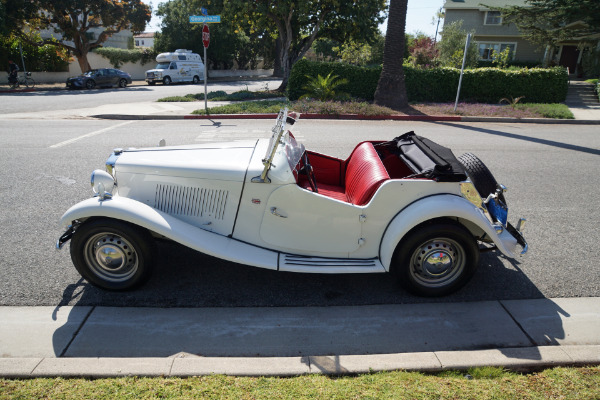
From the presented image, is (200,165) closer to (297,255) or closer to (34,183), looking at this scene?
(297,255)

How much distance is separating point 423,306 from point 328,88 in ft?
45.1

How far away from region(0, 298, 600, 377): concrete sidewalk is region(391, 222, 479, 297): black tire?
0.18 meters

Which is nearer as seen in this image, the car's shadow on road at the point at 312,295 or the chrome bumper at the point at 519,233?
the car's shadow on road at the point at 312,295

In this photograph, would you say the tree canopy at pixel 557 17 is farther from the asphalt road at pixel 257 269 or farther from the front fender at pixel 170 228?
the front fender at pixel 170 228

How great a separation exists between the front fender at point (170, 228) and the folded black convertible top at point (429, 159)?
1479 mm

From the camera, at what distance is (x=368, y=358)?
281 cm

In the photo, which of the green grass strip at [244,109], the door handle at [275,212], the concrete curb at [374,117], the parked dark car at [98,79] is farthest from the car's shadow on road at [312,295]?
the parked dark car at [98,79]

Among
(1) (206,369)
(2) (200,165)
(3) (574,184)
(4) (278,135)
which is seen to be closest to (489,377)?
(1) (206,369)

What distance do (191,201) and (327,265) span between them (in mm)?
1258

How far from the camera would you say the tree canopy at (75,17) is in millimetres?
26438

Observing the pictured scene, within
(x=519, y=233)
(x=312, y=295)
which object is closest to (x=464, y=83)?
(x=519, y=233)

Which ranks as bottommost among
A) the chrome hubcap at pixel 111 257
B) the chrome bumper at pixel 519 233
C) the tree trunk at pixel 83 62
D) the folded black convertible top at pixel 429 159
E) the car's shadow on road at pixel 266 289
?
the car's shadow on road at pixel 266 289

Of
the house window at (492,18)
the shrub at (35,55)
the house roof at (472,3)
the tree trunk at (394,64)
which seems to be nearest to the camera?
the tree trunk at (394,64)

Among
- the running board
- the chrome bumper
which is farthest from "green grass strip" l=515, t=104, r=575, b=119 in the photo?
the running board
